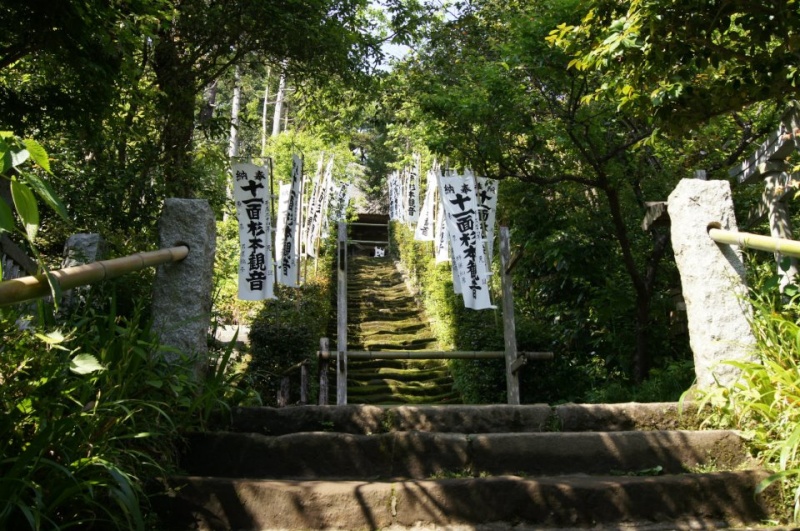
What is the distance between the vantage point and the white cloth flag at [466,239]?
8859 mm

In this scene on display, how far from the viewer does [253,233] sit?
29.1 ft

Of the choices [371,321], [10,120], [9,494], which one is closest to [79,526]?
[9,494]

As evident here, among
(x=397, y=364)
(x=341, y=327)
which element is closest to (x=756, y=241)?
(x=341, y=327)

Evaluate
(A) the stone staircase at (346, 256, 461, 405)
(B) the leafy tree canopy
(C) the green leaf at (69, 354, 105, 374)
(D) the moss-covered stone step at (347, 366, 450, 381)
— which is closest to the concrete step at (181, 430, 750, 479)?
(C) the green leaf at (69, 354, 105, 374)

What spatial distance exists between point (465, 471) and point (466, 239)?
580 centimetres

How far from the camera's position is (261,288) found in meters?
8.62

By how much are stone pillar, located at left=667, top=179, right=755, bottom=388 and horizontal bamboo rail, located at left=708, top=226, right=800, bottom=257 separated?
0.10 meters

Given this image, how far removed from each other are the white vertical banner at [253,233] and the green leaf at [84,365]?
18.5ft

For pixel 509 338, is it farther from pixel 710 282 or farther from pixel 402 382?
pixel 402 382

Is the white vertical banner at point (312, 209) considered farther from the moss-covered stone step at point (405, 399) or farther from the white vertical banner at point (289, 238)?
the moss-covered stone step at point (405, 399)

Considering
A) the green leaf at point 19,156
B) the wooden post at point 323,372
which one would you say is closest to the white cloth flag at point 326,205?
the wooden post at point 323,372

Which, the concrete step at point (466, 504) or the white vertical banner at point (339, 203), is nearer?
the concrete step at point (466, 504)

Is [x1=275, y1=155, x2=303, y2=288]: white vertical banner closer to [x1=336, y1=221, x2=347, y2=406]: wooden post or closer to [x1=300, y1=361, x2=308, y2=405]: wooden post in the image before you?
[x1=300, y1=361, x2=308, y2=405]: wooden post

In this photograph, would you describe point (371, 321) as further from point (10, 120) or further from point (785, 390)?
point (785, 390)
